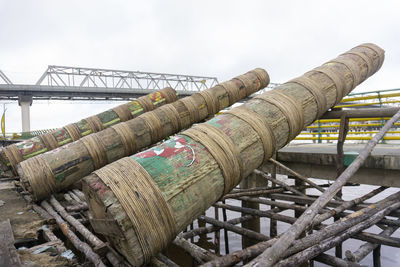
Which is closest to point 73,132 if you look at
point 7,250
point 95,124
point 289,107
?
point 95,124

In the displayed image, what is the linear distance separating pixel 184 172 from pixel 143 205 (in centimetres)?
39

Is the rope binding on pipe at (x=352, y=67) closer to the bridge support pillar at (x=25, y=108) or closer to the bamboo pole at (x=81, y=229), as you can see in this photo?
the bamboo pole at (x=81, y=229)

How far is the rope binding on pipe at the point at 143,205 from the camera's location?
5.30ft

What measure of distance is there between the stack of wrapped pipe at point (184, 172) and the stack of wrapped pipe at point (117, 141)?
2.22 meters

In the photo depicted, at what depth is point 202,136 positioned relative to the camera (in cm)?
220

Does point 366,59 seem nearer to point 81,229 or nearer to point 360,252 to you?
point 360,252

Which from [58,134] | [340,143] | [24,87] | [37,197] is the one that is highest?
[24,87]

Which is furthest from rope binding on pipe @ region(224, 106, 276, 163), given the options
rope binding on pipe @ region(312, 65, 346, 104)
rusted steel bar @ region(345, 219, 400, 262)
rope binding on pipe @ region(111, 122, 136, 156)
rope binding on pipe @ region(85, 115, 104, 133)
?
rope binding on pipe @ region(85, 115, 104, 133)

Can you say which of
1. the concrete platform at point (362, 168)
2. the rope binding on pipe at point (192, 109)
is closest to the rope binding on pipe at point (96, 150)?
the rope binding on pipe at point (192, 109)

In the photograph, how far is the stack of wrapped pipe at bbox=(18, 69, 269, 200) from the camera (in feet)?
11.8

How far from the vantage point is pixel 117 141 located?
4305 millimetres

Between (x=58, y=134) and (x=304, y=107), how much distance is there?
4582 mm

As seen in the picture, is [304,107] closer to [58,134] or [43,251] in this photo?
[43,251]

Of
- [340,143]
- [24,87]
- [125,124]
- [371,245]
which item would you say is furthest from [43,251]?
[24,87]
